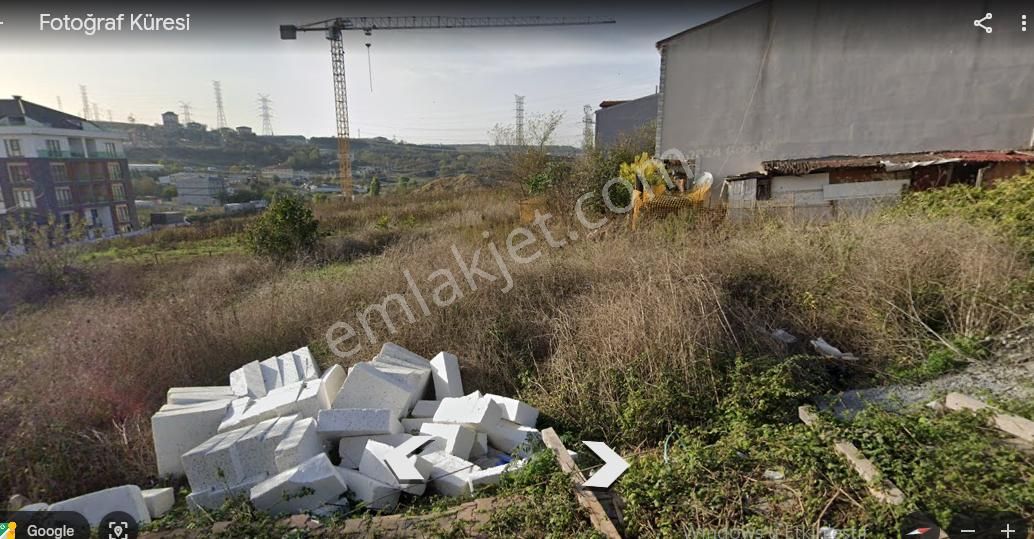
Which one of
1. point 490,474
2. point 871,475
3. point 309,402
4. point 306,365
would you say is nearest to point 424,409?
point 309,402

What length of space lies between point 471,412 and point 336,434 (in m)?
1.03

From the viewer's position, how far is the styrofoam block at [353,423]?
3.33 m

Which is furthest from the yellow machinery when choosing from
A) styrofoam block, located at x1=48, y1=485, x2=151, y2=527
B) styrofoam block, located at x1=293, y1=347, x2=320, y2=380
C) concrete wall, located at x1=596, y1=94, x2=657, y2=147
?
concrete wall, located at x1=596, y1=94, x2=657, y2=147

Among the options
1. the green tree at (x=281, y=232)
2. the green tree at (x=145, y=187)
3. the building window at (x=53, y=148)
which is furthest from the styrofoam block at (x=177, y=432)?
the green tree at (x=145, y=187)

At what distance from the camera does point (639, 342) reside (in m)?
3.93

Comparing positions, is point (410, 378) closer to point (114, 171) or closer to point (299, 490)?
point (299, 490)

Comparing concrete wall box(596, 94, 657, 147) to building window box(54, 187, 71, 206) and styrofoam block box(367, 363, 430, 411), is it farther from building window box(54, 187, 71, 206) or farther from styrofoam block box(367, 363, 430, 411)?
building window box(54, 187, 71, 206)

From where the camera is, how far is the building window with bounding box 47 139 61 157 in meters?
18.0

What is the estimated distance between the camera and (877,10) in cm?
845

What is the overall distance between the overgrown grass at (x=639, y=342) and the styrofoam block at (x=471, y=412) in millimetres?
546

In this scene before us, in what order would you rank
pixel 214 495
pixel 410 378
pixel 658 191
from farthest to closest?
pixel 658 191 → pixel 410 378 → pixel 214 495

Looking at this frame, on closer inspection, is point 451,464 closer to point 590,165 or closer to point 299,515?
point 299,515

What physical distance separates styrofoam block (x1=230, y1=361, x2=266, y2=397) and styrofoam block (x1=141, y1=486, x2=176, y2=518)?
3.26ft

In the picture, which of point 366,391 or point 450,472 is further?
point 366,391
